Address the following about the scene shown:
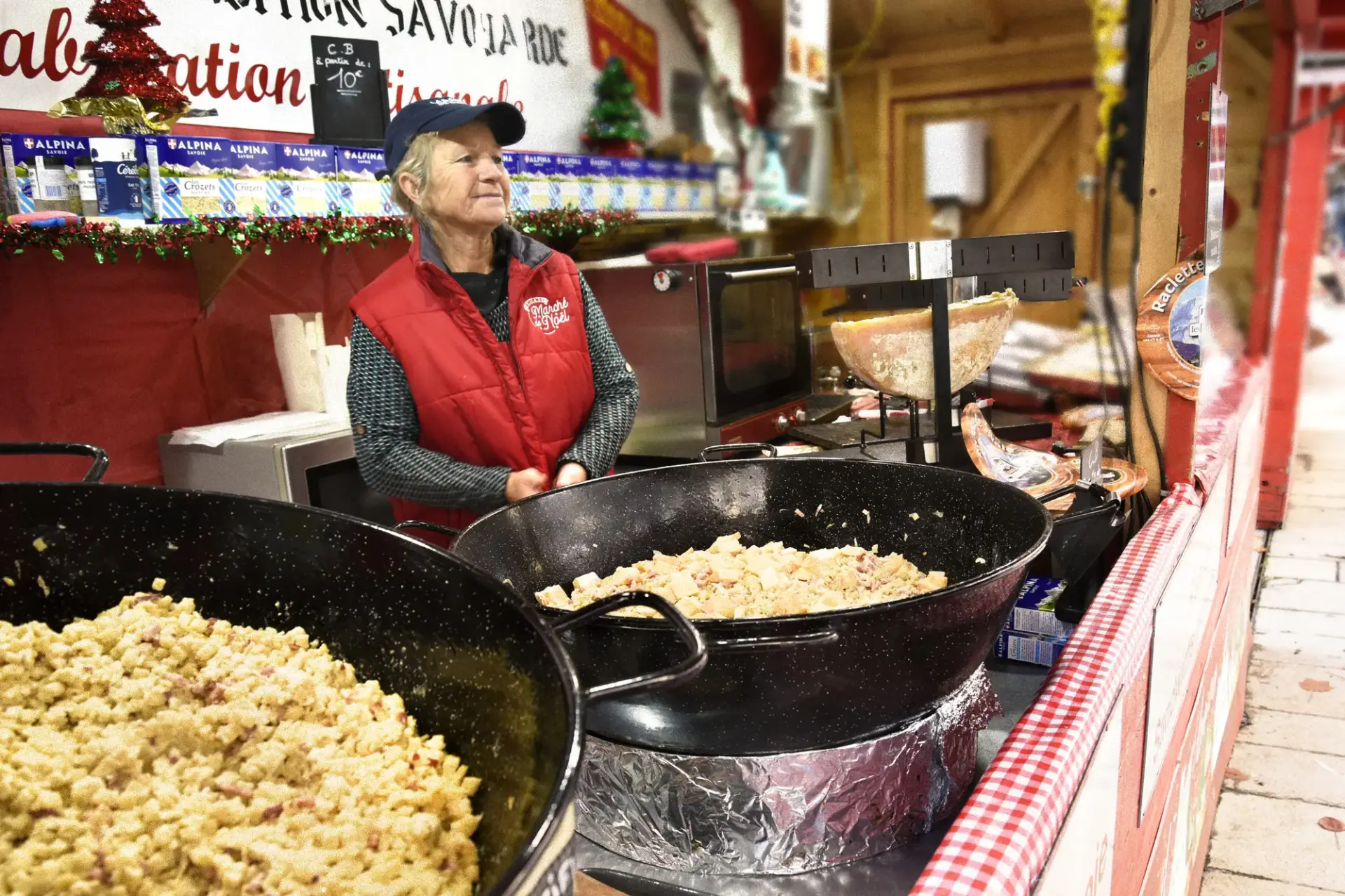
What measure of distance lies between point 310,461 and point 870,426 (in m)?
1.63

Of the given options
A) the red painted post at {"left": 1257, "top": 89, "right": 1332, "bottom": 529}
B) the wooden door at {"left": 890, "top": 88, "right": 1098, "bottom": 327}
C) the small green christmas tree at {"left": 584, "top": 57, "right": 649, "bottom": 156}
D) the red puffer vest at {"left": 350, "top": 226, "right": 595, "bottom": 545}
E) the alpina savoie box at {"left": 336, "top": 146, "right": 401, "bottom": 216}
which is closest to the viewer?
the red puffer vest at {"left": 350, "top": 226, "right": 595, "bottom": 545}

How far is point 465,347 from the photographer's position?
1939mm

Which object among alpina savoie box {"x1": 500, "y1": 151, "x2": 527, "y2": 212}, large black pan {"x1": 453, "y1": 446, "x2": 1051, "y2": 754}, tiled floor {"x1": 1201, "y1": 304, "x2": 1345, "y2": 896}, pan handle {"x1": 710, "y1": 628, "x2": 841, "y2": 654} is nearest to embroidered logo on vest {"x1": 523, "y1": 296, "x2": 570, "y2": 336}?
large black pan {"x1": 453, "y1": 446, "x2": 1051, "y2": 754}

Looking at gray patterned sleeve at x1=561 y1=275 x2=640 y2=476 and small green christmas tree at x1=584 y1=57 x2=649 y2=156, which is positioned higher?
small green christmas tree at x1=584 y1=57 x2=649 y2=156

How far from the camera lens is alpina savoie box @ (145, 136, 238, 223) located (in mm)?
2439

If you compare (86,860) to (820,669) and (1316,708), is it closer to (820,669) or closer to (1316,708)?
(820,669)

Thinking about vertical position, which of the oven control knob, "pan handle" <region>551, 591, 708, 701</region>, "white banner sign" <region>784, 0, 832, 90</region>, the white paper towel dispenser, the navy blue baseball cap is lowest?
"pan handle" <region>551, 591, 708, 701</region>

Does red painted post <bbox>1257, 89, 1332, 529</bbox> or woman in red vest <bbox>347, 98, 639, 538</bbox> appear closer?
woman in red vest <bbox>347, 98, 639, 538</bbox>

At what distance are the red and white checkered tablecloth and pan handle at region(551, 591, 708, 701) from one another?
31 cm

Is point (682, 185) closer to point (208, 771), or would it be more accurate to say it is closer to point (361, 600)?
point (361, 600)

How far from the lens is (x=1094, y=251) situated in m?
1.75

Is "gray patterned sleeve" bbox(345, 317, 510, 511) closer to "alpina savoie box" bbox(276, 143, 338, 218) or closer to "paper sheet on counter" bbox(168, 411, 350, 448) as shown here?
"paper sheet on counter" bbox(168, 411, 350, 448)

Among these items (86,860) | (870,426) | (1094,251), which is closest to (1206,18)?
(1094,251)

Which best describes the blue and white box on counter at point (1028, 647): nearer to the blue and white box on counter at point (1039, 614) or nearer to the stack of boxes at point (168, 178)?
the blue and white box on counter at point (1039, 614)
